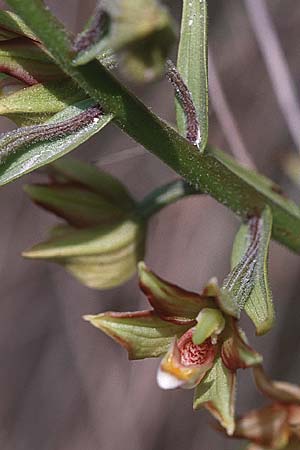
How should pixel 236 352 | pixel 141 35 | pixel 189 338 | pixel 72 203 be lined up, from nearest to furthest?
pixel 141 35, pixel 236 352, pixel 189 338, pixel 72 203

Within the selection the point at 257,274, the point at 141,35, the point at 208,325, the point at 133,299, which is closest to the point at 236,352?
the point at 208,325

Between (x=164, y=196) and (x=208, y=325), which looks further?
(x=164, y=196)

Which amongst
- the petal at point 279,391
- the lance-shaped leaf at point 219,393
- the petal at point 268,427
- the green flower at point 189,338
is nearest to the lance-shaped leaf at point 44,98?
the green flower at point 189,338

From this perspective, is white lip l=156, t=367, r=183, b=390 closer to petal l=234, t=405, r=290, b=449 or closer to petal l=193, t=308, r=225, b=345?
petal l=193, t=308, r=225, b=345

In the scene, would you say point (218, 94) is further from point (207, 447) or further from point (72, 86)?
point (207, 447)

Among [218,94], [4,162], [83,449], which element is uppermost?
[4,162]

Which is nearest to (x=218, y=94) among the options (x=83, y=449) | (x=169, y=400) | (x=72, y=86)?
(x=72, y=86)

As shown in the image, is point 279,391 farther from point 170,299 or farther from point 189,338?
point 170,299
